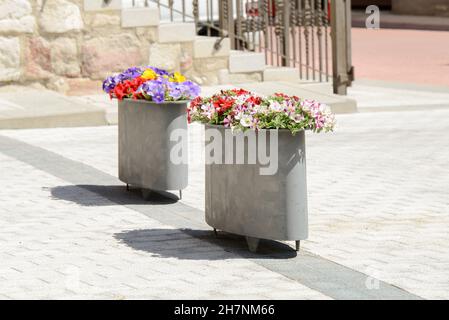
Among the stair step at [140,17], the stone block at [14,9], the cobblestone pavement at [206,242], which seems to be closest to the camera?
the cobblestone pavement at [206,242]

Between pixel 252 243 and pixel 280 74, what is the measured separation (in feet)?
29.0

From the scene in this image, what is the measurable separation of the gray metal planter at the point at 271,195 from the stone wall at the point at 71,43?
7.25 m

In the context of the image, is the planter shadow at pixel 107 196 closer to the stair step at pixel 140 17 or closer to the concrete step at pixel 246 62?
the stair step at pixel 140 17

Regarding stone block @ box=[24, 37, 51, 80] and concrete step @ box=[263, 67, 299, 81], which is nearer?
stone block @ box=[24, 37, 51, 80]

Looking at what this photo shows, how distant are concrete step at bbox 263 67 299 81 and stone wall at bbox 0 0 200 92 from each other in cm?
136

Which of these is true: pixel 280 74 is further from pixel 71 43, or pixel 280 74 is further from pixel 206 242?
pixel 206 242

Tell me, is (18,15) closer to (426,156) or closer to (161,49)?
(161,49)

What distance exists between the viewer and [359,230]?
914cm

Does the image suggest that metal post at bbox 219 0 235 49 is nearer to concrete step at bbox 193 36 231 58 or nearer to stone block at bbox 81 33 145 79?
concrete step at bbox 193 36 231 58

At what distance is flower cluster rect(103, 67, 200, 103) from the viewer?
982 centimetres

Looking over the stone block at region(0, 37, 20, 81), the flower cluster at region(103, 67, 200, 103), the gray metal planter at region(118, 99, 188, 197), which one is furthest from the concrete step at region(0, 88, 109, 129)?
the gray metal planter at region(118, 99, 188, 197)

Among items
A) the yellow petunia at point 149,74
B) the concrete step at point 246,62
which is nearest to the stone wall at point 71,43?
the concrete step at point 246,62

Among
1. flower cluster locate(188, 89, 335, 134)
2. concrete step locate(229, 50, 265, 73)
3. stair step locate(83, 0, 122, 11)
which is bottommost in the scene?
concrete step locate(229, 50, 265, 73)

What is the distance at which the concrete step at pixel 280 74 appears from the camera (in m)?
17.0
